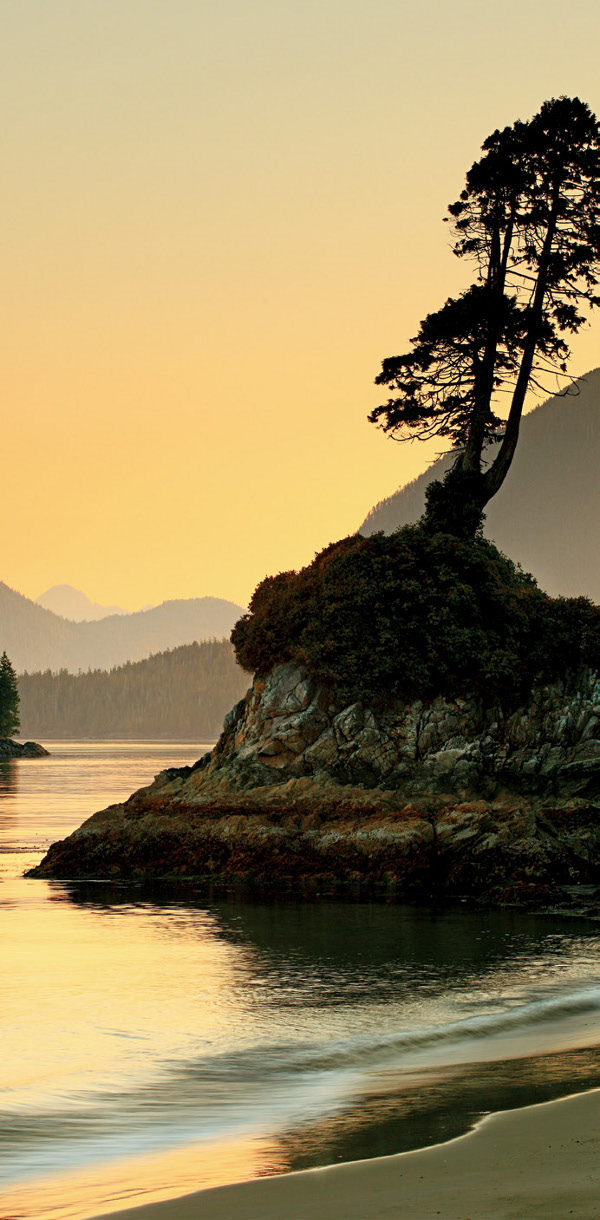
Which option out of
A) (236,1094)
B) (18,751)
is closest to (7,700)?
(18,751)

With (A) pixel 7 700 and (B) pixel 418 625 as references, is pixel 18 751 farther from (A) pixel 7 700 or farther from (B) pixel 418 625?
(B) pixel 418 625

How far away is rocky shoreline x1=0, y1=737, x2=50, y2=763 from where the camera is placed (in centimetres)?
13938

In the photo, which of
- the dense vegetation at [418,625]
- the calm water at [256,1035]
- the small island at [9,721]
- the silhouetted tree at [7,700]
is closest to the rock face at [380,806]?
the dense vegetation at [418,625]

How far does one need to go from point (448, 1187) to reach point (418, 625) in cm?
2456

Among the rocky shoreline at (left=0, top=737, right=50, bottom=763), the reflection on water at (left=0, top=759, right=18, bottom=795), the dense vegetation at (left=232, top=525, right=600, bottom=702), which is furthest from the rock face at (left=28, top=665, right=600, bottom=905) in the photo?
the rocky shoreline at (left=0, top=737, right=50, bottom=763)

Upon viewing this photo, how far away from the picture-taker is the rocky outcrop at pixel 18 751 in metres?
139

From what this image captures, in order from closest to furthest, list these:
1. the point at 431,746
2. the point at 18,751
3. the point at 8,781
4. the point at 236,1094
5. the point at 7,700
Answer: the point at 236,1094
the point at 431,746
the point at 8,781
the point at 18,751
the point at 7,700

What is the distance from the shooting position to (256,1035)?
46.6ft

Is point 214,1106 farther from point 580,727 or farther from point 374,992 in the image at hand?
point 580,727

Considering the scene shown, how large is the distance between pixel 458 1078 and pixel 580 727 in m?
19.3

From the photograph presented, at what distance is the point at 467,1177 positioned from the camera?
26.9ft

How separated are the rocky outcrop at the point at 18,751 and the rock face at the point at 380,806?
109798 millimetres

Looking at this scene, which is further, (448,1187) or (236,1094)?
(236,1094)

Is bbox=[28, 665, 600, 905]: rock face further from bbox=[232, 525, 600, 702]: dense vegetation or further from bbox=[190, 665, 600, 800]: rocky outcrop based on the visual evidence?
bbox=[232, 525, 600, 702]: dense vegetation
